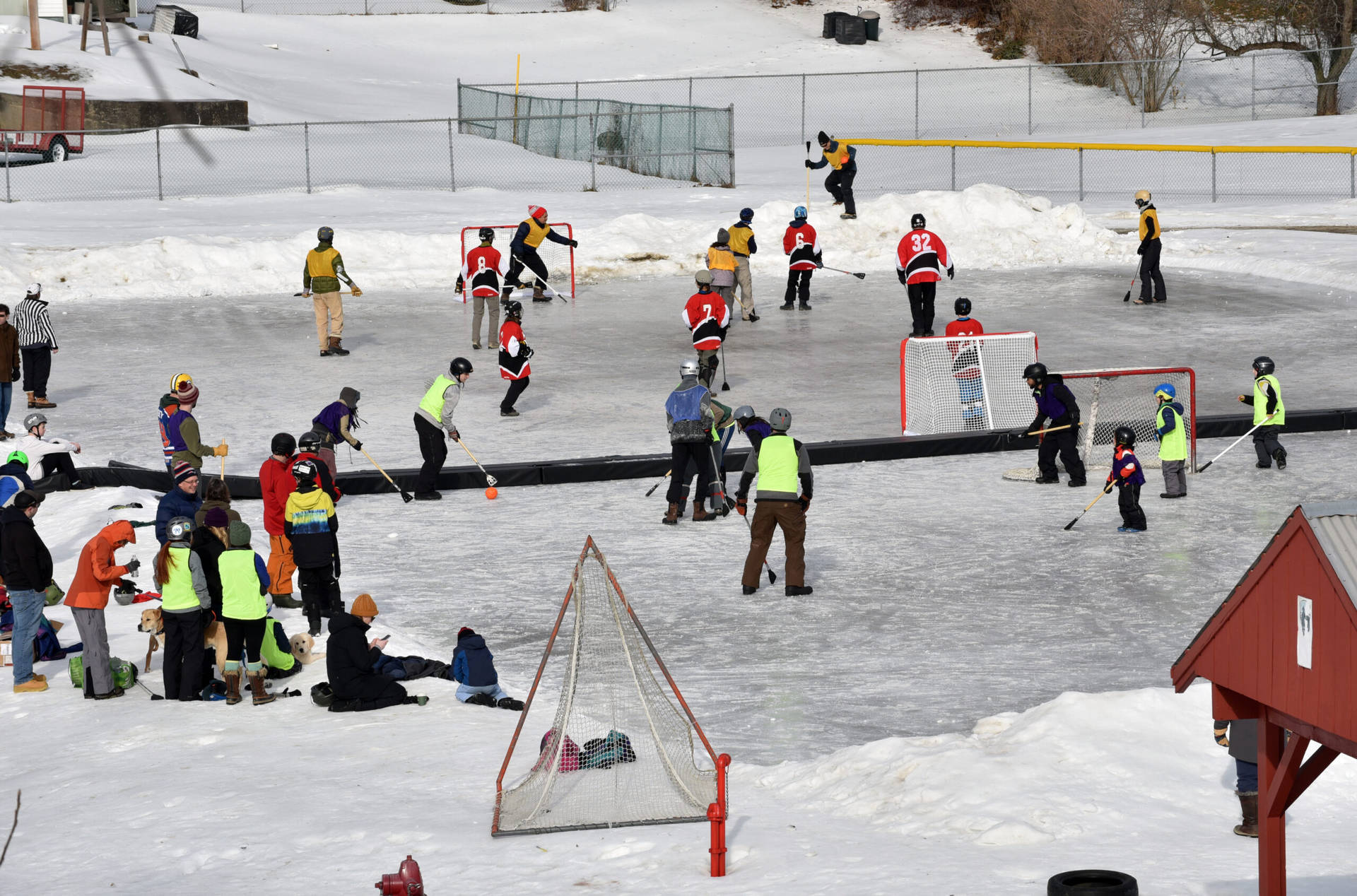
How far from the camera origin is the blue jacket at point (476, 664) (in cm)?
980

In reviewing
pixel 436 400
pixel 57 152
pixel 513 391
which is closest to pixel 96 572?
pixel 436 400

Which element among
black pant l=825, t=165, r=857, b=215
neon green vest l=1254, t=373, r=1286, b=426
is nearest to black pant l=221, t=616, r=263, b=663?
neon green vest l=1254, t=373, r=1286, b=426

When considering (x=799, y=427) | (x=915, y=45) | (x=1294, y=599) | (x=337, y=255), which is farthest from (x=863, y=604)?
(x=915, y=45)

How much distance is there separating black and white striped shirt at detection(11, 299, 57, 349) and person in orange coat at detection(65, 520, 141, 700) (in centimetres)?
794

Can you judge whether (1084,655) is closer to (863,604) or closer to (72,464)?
(863,604)

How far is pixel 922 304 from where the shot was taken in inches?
829

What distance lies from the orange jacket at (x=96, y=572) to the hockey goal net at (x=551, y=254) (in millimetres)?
15465

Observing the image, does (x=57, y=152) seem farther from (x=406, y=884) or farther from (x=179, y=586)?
(x=406, y=884)

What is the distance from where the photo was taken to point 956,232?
1131 inches

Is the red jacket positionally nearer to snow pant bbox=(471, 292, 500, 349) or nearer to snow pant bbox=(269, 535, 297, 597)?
snow pant bbox=(269, 535, 297, 597)

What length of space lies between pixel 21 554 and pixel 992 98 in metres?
41.6

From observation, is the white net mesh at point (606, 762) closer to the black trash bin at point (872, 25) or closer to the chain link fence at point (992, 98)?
the chain link fence at point (992, 98)

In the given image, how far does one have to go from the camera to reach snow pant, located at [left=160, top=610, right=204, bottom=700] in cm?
1018

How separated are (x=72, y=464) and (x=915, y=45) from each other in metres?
42.5
